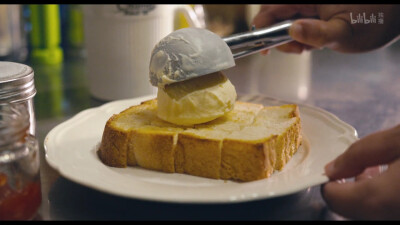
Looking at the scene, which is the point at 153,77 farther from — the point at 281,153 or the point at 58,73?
the point at 58,73

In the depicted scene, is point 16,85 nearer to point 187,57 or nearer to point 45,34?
point 187,57

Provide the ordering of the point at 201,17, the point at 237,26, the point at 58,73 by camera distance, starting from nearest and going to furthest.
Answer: the point at 201,17 → the point at 58,73 → the point at 237,26

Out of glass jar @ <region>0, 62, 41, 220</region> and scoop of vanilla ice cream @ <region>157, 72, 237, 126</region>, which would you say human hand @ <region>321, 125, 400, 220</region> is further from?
glass jar @ <region>0, 62, 41, 220</region>

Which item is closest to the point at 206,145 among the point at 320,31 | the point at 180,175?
the point at 180,175

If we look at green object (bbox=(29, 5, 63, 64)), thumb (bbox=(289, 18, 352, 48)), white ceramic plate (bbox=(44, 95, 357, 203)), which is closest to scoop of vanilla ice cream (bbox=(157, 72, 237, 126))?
white ceramic plate (bbox=(44, 95, 357, 203))

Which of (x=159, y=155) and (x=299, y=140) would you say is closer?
(x=159, y=155)
